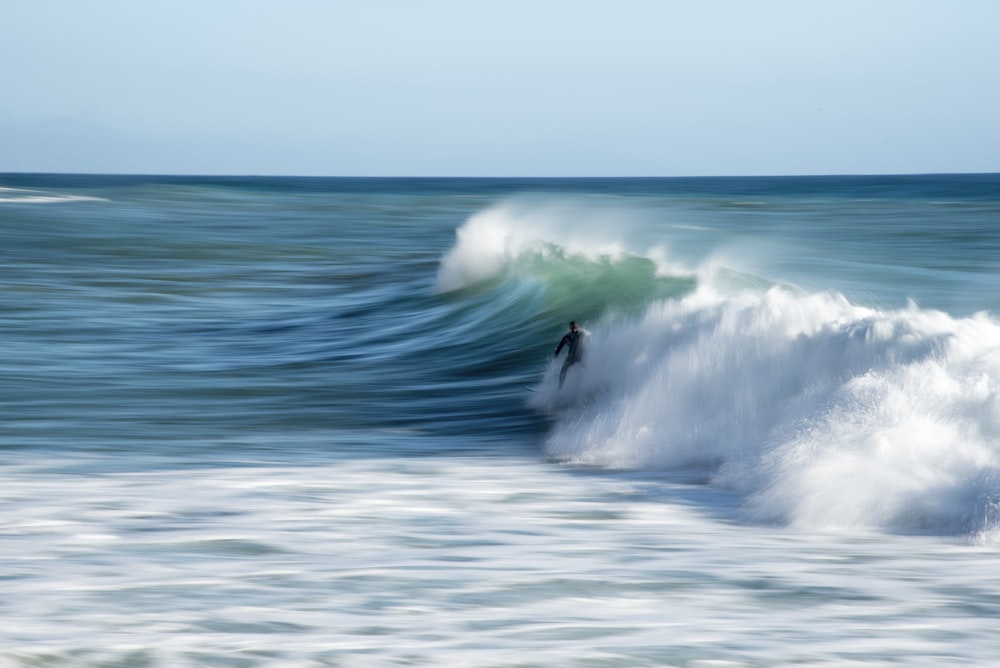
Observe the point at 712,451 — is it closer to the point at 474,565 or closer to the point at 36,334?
the point at 474,565

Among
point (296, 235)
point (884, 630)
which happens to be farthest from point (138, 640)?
point (296, 235)

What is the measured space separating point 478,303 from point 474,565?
12802 mm

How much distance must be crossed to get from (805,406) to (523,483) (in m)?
1.94

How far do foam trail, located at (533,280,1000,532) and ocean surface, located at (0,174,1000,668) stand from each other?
23 mm

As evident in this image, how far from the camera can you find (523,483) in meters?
8.38

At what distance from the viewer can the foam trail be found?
714 cm

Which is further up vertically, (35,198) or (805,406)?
(35,198)

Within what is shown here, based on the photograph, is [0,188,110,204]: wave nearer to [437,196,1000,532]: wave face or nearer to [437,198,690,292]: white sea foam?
[437,198,690,292]: white sea foam

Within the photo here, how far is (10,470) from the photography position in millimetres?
8539

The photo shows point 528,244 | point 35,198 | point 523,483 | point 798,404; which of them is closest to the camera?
point 523,483

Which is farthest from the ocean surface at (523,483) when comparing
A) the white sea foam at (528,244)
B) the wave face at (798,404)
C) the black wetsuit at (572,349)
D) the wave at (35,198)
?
the wave at (35,198)

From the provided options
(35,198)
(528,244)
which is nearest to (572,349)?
(528,244)

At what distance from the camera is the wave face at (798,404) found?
7.14m

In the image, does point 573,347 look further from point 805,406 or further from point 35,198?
point 35,198
